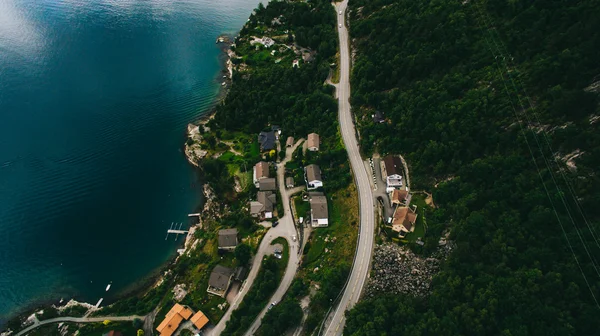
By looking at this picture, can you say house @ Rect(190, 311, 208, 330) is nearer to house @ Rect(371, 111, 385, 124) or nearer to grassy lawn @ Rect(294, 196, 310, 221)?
grassy lawn @ Rect(294, 196, 310, 221)

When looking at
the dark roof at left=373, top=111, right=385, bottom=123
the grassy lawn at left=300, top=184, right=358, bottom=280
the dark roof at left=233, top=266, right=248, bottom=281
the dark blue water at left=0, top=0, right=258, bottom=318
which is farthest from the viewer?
the dark roof at left=373, top=111, right=385, bottom=123

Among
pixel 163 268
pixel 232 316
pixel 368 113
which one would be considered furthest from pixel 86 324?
pixel 368 113

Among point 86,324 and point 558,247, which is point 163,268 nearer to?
point 86,324

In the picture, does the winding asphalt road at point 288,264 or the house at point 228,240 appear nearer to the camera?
the winding asphalt road at point 288,264

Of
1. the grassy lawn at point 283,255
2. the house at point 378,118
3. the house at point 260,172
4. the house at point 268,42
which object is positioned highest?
the house at point 268,42

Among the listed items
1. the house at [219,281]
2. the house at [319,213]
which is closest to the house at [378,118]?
the house at [319,213]

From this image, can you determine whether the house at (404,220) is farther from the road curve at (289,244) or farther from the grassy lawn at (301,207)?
the road curve at (289,244)

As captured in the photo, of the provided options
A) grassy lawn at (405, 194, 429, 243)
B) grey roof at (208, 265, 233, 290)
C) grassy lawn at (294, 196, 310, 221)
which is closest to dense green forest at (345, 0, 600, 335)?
grassy lawn at (405, 194, 429, 243)
